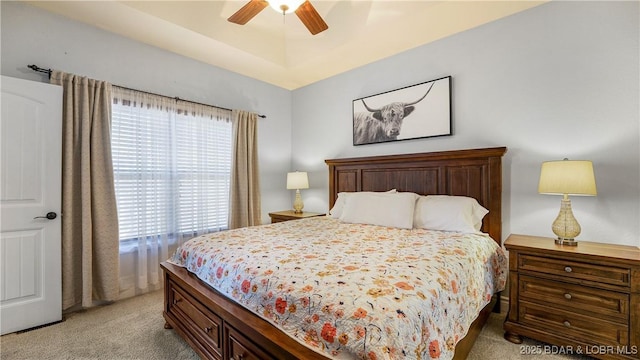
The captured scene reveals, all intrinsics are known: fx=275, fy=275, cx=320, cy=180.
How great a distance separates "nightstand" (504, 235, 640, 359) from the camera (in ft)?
5.46

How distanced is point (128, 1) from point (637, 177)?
4.24 metres

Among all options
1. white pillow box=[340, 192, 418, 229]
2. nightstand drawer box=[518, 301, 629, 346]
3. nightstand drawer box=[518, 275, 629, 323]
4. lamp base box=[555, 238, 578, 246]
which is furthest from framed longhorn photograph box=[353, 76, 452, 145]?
nightstand drawer box=[518, 301, 629, 346]

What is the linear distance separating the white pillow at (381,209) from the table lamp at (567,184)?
3.35ft

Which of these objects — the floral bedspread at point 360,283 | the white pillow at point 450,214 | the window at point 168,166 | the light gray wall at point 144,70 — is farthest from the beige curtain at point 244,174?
the white pillow at point 450,214

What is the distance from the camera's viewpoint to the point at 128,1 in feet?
7.63

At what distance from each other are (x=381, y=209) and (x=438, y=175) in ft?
2.35

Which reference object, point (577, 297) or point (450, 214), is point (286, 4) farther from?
point (577, 297)

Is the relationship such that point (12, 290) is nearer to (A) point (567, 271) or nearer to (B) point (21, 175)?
(B) point (21, 175)

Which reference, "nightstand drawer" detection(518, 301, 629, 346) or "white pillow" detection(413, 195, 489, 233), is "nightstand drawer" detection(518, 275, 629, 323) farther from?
"white pillow" detection(413, 195, 489, 233)

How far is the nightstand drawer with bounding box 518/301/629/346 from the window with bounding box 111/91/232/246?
3.27m

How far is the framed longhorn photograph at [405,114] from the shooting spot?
2.94 meters

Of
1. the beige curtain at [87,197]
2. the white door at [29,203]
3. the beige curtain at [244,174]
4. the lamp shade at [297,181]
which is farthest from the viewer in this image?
the lamp shade at [297,181]

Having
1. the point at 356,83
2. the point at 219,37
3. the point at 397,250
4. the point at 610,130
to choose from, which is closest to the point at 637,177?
the point at 610,130

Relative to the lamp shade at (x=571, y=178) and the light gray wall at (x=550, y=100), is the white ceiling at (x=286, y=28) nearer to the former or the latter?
the light gray wall at (x=550, y=100)
